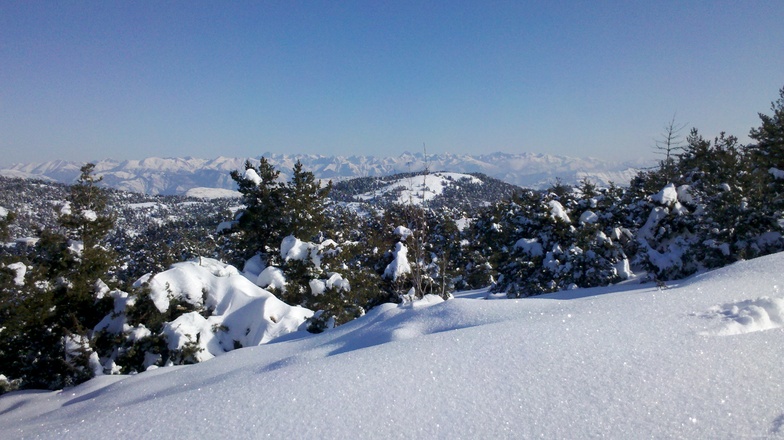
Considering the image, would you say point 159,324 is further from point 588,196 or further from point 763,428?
point 588,196

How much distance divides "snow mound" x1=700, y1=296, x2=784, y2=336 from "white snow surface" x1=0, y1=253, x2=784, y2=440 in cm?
1

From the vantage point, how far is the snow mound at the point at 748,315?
3.12 metres

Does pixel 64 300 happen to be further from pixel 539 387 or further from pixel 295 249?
pixel 539 387

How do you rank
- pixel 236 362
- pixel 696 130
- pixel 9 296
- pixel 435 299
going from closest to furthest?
pixel 236 362 → pixel 435 299 → pixel 9 296 → pixel 696 130

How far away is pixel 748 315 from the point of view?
10.9 feet

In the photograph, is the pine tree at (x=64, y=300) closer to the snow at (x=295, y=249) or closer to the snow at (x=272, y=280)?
the snow at (x=272, y=280)

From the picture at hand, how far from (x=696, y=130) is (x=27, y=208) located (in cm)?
25304

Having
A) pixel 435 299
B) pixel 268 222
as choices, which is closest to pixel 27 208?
pixel 268 222

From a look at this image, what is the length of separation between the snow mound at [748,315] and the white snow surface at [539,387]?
0.05 ft

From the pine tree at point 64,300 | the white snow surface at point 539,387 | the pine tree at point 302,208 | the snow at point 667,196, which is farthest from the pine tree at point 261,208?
the snow at point 667,196

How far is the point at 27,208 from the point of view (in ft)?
570

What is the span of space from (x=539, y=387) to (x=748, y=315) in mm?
2518

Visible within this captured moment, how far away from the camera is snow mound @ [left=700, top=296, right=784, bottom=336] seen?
3117 mm

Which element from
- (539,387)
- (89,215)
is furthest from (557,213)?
(89,215)
